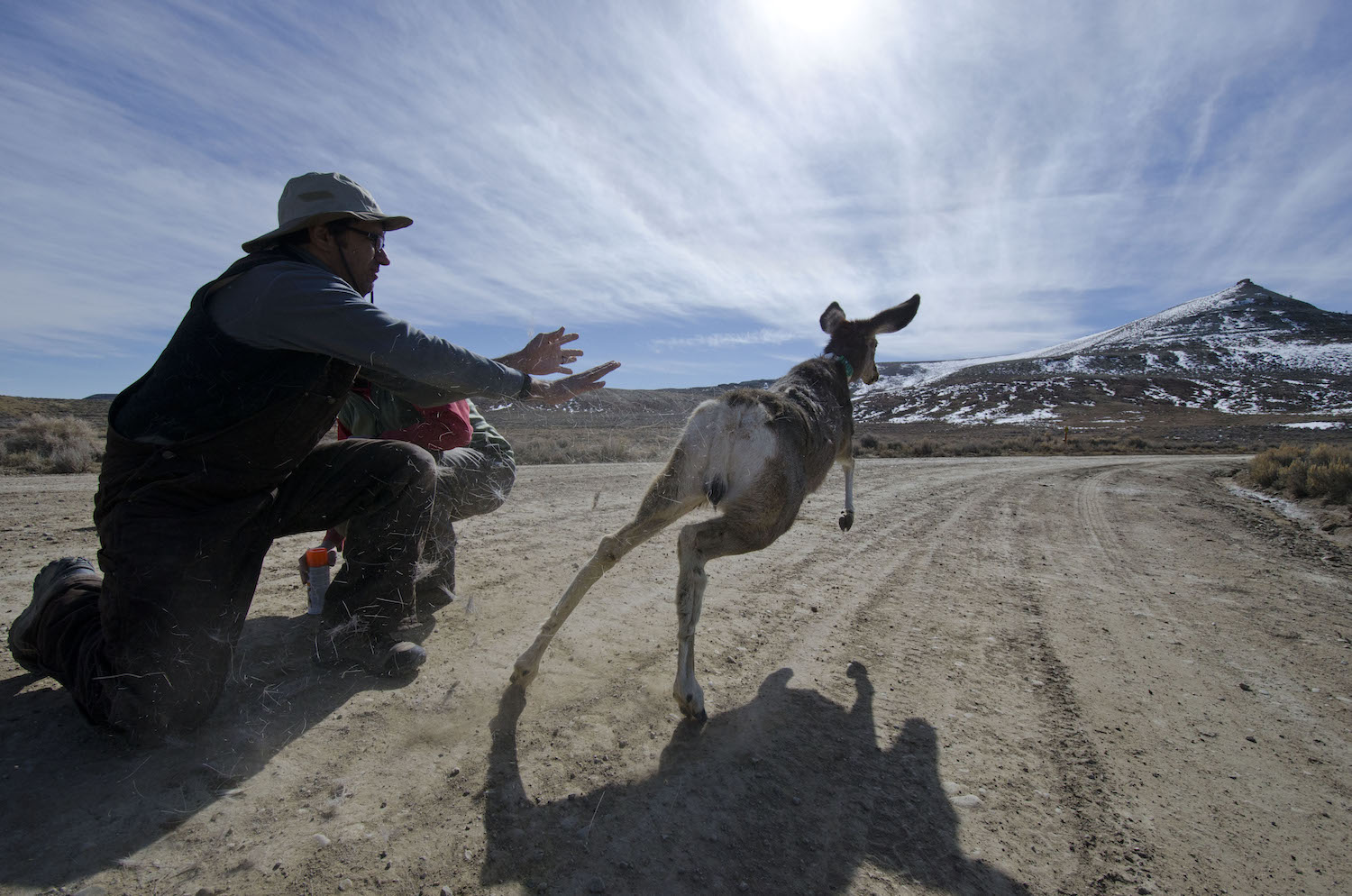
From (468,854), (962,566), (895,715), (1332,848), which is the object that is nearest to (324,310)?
(468,854)

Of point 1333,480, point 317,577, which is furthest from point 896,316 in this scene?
point 1333,480

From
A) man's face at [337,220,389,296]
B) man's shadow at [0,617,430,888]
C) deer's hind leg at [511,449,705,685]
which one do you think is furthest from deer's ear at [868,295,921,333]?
man's shadow at [0,617,430,888]

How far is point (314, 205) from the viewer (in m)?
2.70

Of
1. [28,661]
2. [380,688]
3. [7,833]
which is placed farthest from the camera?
[380,688]

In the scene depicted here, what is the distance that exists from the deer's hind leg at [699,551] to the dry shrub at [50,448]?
10986 millimetres

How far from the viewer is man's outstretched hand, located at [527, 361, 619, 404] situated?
309cm

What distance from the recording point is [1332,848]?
2320mm

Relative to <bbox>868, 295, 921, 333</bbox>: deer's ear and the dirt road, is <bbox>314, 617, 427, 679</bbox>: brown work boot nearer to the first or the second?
the dirt road

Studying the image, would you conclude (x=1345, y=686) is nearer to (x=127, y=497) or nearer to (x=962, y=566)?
(x=962, y=566)

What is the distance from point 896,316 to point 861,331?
367 mm

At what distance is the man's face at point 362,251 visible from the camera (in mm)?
2838

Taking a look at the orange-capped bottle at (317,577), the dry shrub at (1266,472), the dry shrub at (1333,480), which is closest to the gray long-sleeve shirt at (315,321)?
the orange-capped bottle at (317,577)

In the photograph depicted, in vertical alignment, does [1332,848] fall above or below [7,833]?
below

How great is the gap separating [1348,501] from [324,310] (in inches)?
579
